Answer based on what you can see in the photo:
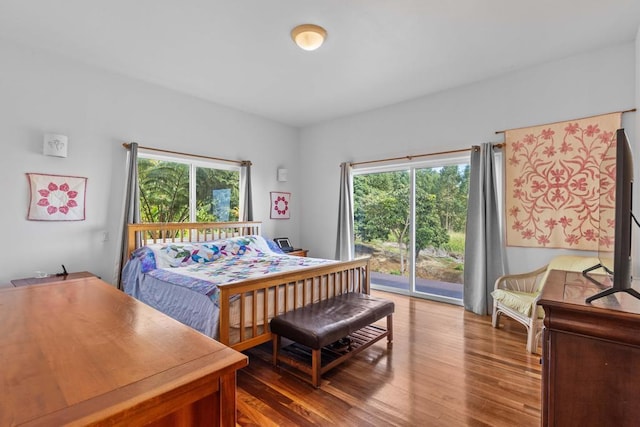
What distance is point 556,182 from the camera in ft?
10.3

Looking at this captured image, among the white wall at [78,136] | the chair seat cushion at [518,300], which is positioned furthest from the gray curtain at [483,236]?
the white wall at [78,136]

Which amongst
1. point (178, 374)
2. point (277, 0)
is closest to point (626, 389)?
point (178, 374)

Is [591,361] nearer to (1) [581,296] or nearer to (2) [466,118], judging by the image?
(1) [581,296]

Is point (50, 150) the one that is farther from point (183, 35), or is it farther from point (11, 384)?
point (11, 384)

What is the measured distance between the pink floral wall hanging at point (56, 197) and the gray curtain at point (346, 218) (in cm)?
324

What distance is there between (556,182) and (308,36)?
286cm

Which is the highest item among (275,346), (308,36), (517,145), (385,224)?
(308,36)

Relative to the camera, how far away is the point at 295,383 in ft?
7.02

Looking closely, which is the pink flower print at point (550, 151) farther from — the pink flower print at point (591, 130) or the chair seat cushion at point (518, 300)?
the chair seat cushion at point (518, 300)

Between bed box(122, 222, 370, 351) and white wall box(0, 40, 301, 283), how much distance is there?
0.48m

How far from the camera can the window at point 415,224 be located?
3.93 metres

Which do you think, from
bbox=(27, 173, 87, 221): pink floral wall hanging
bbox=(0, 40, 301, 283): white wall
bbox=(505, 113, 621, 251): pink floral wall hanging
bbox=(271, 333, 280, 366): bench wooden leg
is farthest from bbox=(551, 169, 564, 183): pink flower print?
bbox=(27, 173, 87, 221): pink floral wall hanging

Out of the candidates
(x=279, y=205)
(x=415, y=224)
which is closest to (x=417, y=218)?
(x=415, y=224)

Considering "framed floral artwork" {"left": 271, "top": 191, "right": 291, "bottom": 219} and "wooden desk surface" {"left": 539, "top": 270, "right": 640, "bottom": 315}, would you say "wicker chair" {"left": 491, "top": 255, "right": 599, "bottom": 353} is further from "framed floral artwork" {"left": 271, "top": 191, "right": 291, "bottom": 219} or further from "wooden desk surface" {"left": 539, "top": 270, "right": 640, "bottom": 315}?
"framed floral artwork" {"left": 271, "top": 191, "right": 291, "bottom": 219}
